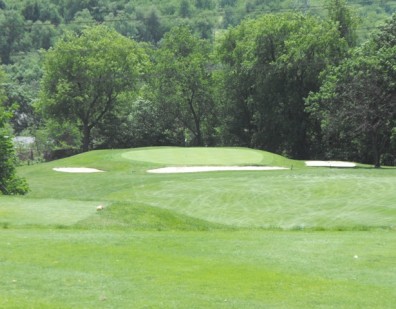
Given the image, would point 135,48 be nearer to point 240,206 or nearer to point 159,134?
point 159,134

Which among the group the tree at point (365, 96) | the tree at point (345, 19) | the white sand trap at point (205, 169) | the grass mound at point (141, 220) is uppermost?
the tree at point (345, 19)

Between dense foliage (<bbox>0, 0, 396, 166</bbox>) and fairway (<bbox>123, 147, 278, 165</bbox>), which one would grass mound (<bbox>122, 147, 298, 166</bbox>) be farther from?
dense foliage (<bbox>0, 0, 396, 166</bbox>)

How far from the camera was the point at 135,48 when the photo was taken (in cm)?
6700

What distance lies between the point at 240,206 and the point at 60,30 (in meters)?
160

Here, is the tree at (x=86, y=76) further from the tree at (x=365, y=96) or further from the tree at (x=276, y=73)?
the tree at (x=365, y=96)

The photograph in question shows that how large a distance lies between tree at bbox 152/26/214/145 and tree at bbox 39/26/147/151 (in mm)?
3285

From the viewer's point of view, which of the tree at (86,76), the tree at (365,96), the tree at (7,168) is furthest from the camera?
the tree at (86,76)

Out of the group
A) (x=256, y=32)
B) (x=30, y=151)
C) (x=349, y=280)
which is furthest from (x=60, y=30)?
(x=349, y=280)

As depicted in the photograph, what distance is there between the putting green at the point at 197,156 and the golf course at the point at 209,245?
33.5 feet

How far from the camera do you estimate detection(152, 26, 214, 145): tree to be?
6750cm

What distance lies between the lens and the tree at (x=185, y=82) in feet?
221

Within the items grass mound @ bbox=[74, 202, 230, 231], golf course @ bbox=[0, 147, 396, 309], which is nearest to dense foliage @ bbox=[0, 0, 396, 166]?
golf course @ bbox=[0, 147, 396, 309]

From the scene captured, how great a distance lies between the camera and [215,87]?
223 ft

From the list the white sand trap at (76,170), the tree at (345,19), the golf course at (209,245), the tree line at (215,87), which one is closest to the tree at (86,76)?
the tree line at (215,87)
